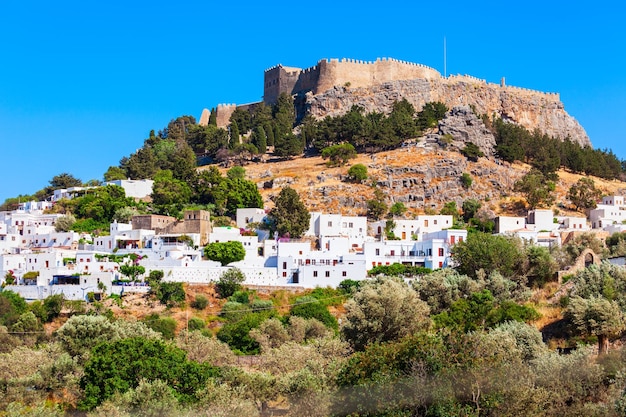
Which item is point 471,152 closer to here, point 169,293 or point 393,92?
point 393,92

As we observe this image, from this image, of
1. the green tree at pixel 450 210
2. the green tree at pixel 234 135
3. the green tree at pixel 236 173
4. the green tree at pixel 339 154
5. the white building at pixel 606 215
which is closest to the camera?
the white building at pixel 606 215

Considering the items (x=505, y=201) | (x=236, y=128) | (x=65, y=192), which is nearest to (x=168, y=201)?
(x=65, y=192)

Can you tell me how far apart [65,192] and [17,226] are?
698cm

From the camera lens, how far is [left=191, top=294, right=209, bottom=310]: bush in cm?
3853

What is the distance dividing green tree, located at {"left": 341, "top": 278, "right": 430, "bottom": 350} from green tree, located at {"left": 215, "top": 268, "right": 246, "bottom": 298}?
11593 mm

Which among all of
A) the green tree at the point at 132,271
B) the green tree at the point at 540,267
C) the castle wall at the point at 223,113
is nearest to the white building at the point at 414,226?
the green tree at the point at 540,267

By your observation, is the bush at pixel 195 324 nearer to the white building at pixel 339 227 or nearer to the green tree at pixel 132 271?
the green tree at pixel 132 271

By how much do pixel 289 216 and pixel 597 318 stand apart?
76.2 feet

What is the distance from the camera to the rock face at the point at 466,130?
60.6 m

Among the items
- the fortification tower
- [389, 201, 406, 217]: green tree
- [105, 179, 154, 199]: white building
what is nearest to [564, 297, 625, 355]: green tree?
[389, 201, 406, 217]: green tree

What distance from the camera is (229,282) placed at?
3991 centimetres

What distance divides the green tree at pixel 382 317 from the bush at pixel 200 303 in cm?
1114

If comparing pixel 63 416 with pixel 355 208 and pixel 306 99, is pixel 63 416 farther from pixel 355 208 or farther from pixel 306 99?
pixel 306 99

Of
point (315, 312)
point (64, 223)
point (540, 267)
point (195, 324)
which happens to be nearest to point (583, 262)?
point (540, 267)
